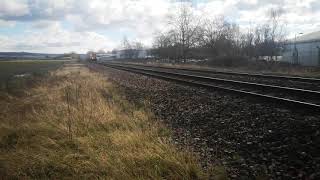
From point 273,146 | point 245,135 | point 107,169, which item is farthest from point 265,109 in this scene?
Answer: point 107,169

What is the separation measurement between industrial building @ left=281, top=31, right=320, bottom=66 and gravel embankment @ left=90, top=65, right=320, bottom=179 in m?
37.6

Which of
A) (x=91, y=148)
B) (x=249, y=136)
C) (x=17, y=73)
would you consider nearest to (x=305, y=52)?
(x=17, y=73)

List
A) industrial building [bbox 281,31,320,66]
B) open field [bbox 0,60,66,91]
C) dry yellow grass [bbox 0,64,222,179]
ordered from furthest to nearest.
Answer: industrial building [bbox 281,31,320,66]
open field [bbox 0,60,66,91]
dry yellow grass [bbox 0,64,222,179]

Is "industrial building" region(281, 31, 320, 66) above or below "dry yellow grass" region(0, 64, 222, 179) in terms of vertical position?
above

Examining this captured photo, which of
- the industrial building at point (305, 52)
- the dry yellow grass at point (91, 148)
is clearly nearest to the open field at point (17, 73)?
the dry yellow grass at point (91, 148)

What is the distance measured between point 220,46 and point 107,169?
69.9 metres

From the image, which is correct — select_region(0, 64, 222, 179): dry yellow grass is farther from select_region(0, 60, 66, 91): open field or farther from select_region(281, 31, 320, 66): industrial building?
select_region(281, 31, 320, 66): industrial building

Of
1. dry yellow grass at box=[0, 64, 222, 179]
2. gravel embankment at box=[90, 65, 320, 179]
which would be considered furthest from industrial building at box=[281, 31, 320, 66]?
dry yellow grass at box=[0, 64, 222, 179]

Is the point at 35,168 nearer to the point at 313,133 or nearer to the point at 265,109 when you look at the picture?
the point at 313,133

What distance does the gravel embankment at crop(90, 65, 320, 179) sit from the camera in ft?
20.1

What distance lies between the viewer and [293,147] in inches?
270

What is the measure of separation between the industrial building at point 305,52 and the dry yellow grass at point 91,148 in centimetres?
3953

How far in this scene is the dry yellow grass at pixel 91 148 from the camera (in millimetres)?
6595

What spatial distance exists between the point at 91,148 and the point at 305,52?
49.2 metres
